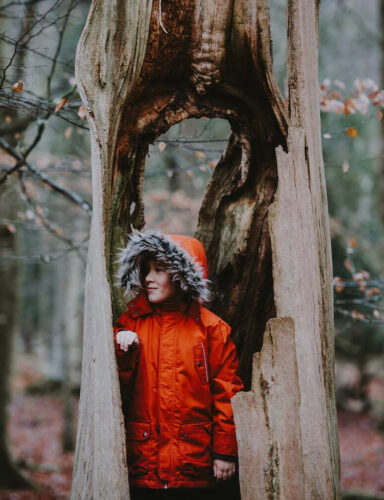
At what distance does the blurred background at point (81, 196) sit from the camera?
154 inches

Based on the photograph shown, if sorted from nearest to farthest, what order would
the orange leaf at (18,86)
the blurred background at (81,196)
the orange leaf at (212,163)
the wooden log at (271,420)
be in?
the wooden log at (271,420), the orange leaf at (18,86), the blurred background at (81,196), the orange leaf at (212,163)

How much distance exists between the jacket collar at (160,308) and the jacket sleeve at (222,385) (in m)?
0.18

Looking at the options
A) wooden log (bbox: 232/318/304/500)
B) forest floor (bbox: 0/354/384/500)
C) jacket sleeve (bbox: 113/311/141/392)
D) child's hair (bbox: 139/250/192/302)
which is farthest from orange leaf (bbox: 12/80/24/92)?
forest floor (bbox: 0/354/384/500)

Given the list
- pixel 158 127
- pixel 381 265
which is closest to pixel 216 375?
pixel 158 127

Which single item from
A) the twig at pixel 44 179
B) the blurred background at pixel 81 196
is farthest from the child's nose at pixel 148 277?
the twig at pixel 44 179

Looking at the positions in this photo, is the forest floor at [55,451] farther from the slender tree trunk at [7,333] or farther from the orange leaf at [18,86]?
the orange leaf at [18,86]

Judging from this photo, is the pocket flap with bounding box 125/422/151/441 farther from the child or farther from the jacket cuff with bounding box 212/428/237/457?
the jacket cuff with bounding box 212/428/237/457

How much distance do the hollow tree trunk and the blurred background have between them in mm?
656

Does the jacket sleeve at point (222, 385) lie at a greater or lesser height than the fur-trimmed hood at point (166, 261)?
lesser

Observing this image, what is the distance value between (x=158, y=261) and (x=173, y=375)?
748mm

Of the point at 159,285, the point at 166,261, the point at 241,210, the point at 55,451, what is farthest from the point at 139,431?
the point at 55,451

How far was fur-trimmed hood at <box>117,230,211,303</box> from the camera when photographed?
2973mm

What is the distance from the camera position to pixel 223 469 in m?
2.77

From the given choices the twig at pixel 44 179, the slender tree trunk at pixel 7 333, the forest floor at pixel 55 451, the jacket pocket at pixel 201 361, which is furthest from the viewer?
the forest floor at pixel 55 451
